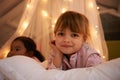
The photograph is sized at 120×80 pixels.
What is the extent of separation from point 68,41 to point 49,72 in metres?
0.39

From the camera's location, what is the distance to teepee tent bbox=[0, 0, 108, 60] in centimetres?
174

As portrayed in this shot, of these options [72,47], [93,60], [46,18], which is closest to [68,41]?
[72,47]

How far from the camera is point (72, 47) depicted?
46.8 inches

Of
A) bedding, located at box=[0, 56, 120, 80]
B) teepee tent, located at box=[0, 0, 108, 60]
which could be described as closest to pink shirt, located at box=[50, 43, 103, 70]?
bedding, located at box=[0, 56, 120, 80]

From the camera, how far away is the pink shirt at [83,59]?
1164mm

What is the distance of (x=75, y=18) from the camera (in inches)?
47.9

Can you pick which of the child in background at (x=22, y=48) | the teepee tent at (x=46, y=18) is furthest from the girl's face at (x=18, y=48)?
the teepee tent at (x=46, y=18)

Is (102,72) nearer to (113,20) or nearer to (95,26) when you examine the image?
(95,26)

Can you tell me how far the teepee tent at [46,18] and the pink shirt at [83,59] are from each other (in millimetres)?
527

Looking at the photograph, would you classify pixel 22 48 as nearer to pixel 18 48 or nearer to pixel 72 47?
pixel 18 48

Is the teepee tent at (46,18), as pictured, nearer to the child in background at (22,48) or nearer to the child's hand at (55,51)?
the child in background at (22,48)

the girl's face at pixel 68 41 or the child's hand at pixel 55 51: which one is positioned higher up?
the girl's face at pixel 68 41

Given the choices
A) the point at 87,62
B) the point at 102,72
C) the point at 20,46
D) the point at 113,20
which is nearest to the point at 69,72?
the point at 102,72

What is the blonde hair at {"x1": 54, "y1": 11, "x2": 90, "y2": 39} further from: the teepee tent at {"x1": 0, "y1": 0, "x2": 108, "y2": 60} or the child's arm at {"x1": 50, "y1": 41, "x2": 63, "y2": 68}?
the teepee tent at {"x1": 0, "y1": 0, "x2": 108, "y2": 60}
